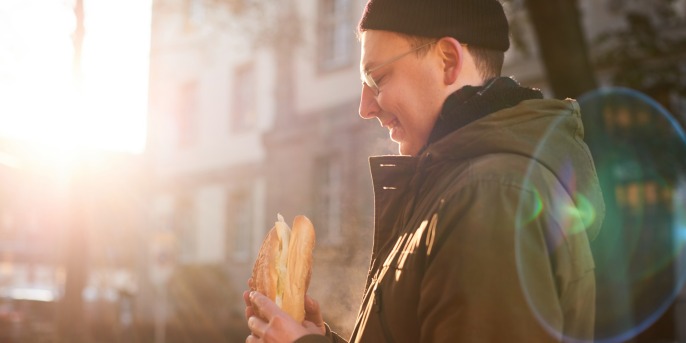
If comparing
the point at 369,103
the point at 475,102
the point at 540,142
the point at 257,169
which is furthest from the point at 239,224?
the point at 540,142

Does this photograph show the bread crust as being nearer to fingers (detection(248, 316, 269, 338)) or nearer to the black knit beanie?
fingers (detection(248, 316, 269, 338))

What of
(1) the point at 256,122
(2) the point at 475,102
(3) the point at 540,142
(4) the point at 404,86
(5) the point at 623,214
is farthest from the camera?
(1) the point at 256,122

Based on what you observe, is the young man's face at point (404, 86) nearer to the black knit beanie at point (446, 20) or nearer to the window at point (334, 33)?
the black knit beanie at point (446, 20)

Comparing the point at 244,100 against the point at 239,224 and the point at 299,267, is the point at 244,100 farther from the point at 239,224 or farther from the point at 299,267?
the point at 299,267

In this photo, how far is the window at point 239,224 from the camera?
26250 millimetres

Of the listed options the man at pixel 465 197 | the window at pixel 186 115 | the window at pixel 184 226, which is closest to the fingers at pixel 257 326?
the man at pixel 465 197

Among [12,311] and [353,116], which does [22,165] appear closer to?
[12,311]

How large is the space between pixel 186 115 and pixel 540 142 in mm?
29140

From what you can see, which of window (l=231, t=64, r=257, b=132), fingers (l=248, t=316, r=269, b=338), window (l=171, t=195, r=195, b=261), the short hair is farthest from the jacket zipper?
window (l=171, t=195, r=195, b=261)

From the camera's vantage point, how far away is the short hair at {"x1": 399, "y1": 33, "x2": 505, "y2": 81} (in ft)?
6.41

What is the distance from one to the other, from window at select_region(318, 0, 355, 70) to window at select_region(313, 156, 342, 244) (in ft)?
8.20

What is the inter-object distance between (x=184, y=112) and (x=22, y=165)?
15.9 metres

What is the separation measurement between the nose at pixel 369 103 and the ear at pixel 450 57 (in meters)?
0.22

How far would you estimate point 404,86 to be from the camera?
201 centimetres
